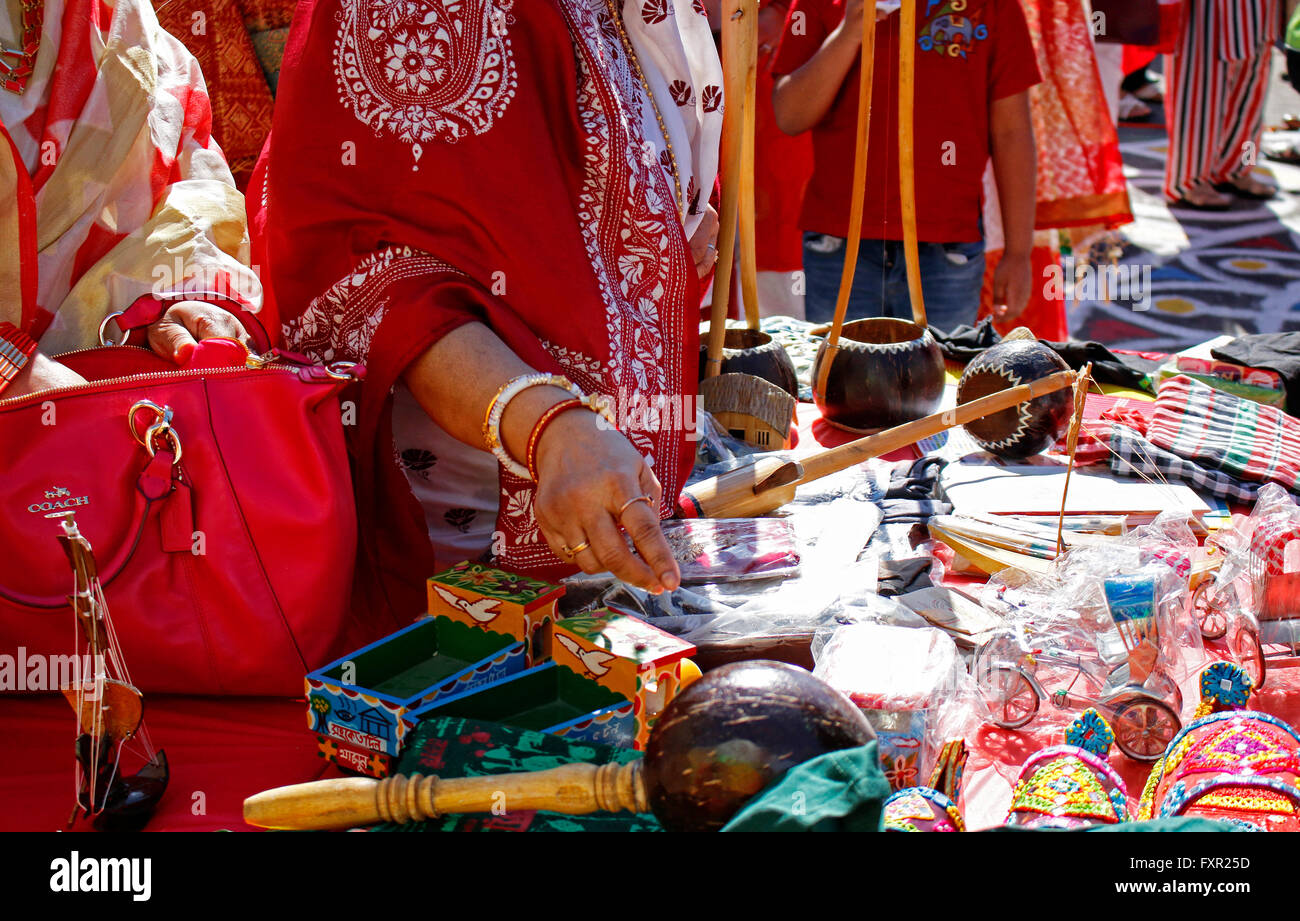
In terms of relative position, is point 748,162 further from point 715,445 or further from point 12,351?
point 12,351

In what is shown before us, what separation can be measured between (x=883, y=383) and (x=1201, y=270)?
187 inches

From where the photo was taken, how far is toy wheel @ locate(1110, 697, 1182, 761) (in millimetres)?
1143

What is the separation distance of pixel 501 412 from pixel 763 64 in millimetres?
3185

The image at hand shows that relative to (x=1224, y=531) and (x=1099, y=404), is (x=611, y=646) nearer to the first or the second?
(x=1224, y=531)

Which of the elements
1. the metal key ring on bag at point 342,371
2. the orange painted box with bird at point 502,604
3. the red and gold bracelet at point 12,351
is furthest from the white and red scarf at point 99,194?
the orange painted box with bird at point 502,604

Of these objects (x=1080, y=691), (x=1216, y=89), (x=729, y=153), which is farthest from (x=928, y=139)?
(x=1216, y=89)

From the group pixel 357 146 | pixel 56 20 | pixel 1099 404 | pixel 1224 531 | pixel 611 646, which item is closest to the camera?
pixel 611 646

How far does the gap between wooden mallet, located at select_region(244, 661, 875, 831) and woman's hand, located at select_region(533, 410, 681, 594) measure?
22cm

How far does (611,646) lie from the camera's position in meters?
1.10

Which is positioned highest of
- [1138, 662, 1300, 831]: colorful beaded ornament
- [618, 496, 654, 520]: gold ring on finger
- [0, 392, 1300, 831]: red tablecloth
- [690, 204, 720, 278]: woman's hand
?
[690, 204, 720, 278]: woman's hand

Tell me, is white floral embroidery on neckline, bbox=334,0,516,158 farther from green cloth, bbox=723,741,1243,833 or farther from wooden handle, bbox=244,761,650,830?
green cloth, bbox=723,741,1243,833

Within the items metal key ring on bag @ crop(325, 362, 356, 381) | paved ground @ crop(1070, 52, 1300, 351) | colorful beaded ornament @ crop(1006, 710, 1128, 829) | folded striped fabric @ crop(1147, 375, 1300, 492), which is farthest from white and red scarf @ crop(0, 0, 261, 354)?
paved ground @ crop(1070, 52, 1300, 351)

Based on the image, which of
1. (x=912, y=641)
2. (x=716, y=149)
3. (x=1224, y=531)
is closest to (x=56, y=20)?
(x=716, y=149)

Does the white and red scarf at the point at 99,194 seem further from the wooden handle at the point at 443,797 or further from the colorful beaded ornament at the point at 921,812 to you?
the colorful beaded ornament at the point at 921,812
